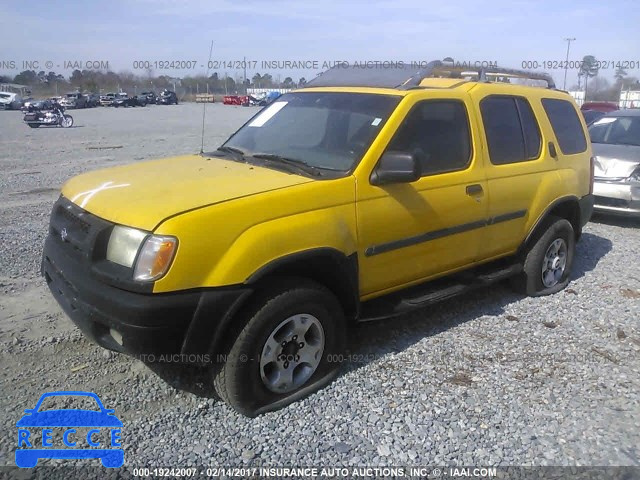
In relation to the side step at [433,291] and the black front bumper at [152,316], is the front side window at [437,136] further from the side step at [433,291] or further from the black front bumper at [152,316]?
the black front bumper at [152,316]

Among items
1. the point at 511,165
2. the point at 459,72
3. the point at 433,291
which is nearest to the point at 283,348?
the point at 433,291

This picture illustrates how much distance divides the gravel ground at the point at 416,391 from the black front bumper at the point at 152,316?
0.51m

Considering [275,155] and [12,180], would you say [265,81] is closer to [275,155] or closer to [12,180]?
[12,180]

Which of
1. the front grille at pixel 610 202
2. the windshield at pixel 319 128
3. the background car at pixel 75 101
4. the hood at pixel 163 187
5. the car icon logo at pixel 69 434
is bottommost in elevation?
the car icon logo at pixel 69 434

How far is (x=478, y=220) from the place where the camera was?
439cm

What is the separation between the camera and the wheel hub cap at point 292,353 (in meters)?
3.30

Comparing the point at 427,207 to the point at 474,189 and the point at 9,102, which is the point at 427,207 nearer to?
the point at 474,189

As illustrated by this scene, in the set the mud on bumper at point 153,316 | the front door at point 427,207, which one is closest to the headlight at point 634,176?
the front door at point 427,207

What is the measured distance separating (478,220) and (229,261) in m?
2.25

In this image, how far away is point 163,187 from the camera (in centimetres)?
332

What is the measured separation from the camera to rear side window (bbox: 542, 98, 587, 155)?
17.4 ft

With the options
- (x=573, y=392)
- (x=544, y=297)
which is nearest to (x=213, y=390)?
(x=573, y=392)

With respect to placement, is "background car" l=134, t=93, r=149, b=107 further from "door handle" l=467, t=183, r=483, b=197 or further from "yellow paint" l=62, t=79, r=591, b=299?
"door handle" l=467, t=183, r=483, b=197

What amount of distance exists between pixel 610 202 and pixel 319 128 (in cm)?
575
